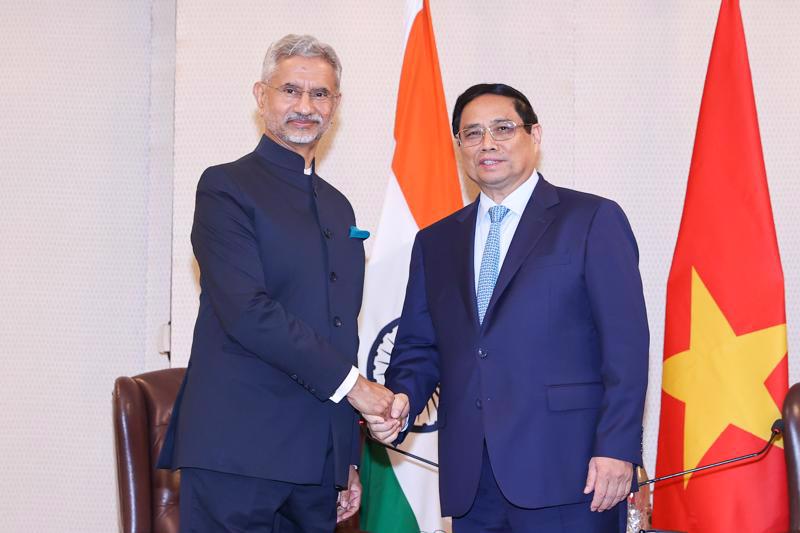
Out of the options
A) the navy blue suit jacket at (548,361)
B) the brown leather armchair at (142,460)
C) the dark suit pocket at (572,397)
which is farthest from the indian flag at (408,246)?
the dark suit pocket at (572,397)

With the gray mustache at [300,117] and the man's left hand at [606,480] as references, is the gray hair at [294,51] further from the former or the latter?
the man's left hand at [606,480]

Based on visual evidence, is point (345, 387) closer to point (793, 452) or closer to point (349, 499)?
point (349, 499)

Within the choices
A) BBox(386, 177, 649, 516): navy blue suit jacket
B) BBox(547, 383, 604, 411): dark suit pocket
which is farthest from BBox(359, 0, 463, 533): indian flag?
BBox(547, 383, 604, 411): dark suit pocket

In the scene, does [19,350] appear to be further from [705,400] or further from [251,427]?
[705,400]

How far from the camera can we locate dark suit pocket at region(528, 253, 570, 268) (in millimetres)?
2469

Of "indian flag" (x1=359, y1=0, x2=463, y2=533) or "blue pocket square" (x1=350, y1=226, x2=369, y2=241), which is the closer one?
"blue pocket square" (x1=350, y1=226, x2=369, y2=241)

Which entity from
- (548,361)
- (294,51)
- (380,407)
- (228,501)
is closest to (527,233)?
(548,361)

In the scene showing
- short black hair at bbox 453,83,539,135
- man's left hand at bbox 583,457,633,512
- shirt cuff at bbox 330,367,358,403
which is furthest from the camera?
short black hair at bbox 453,83,539,135

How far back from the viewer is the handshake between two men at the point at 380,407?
8.15ft

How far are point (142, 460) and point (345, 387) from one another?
966 millimetres

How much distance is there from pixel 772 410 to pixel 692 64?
68.5 inches

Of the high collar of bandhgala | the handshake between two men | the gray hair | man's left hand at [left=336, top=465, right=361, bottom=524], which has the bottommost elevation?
man's left hand at [left=336, top=465, right=361, bottom=524]

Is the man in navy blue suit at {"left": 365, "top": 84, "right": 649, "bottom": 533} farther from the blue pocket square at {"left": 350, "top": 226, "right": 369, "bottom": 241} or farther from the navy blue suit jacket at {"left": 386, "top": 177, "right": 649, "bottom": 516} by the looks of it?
the blue pocket square at {"left": 350, "top": 226, "right": 369, "bottom": 241}

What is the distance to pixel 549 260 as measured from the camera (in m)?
2.48
